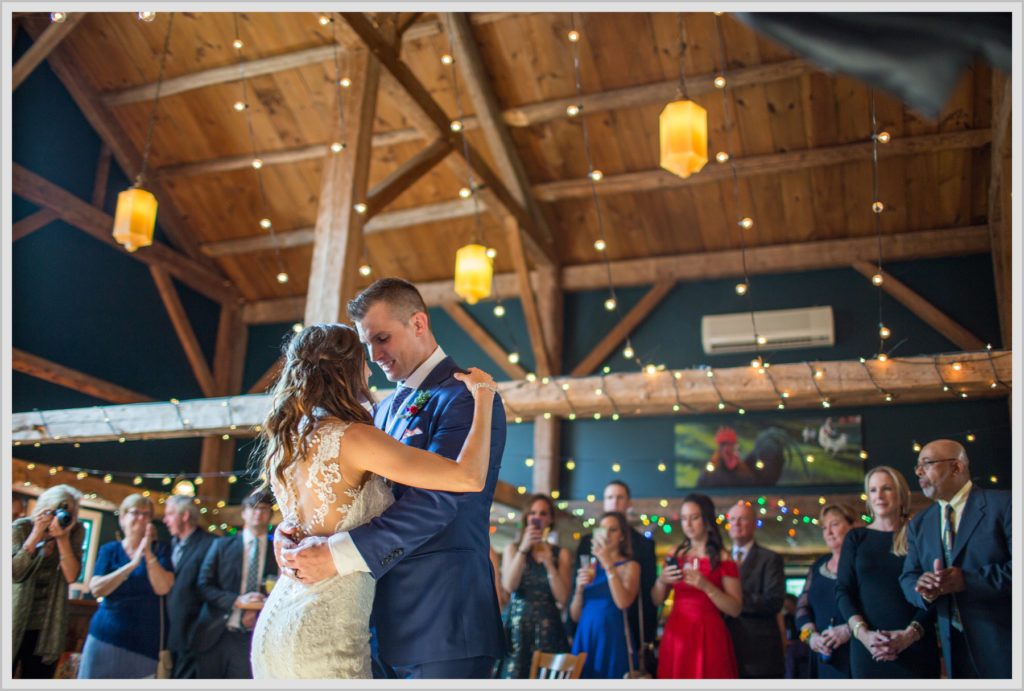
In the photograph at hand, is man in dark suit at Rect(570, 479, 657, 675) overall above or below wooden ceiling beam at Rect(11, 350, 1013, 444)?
below

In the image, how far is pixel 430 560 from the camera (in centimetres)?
209

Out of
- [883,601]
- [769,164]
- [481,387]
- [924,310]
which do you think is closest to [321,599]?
[481,387]

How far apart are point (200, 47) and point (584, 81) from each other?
11.4 ft

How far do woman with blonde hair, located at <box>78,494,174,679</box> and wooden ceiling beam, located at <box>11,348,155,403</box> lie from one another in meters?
4.00

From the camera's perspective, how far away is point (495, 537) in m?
10.6

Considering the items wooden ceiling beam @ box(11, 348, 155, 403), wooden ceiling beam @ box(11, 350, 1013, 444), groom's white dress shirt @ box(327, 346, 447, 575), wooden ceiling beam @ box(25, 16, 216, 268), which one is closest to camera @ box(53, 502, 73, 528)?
wooden ceiling beam @ box(11, 350, 1013, 444)

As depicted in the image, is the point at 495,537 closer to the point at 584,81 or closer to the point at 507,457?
the point at 507,457

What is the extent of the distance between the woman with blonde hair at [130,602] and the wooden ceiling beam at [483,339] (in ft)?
17.8

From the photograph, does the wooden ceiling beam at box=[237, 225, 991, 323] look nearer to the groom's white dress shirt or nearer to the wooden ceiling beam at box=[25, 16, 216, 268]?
the wooden ceiling beam at box=[25, 16, 216, 268]

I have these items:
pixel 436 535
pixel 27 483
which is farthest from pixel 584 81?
pixel 436 535

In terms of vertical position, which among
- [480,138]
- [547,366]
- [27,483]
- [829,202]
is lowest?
[27,483]

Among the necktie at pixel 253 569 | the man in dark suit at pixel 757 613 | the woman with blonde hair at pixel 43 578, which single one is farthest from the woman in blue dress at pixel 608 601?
the woman with blonde hair at pixel 43 578

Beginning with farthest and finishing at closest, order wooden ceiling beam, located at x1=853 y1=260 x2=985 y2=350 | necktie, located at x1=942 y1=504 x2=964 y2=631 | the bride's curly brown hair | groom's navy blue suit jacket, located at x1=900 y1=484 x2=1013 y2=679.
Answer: wooden ceiling beam, located at x1=853 y1=260 x2=985 y2=350 → necktie, located at x1=942 y1=504 x2=964 y2=631 → groom's navy blue suit jacket, located at x1=900 y1=484 x2=1013 y2=679 → the bride's curly brown hair

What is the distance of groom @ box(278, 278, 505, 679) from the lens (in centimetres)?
197
